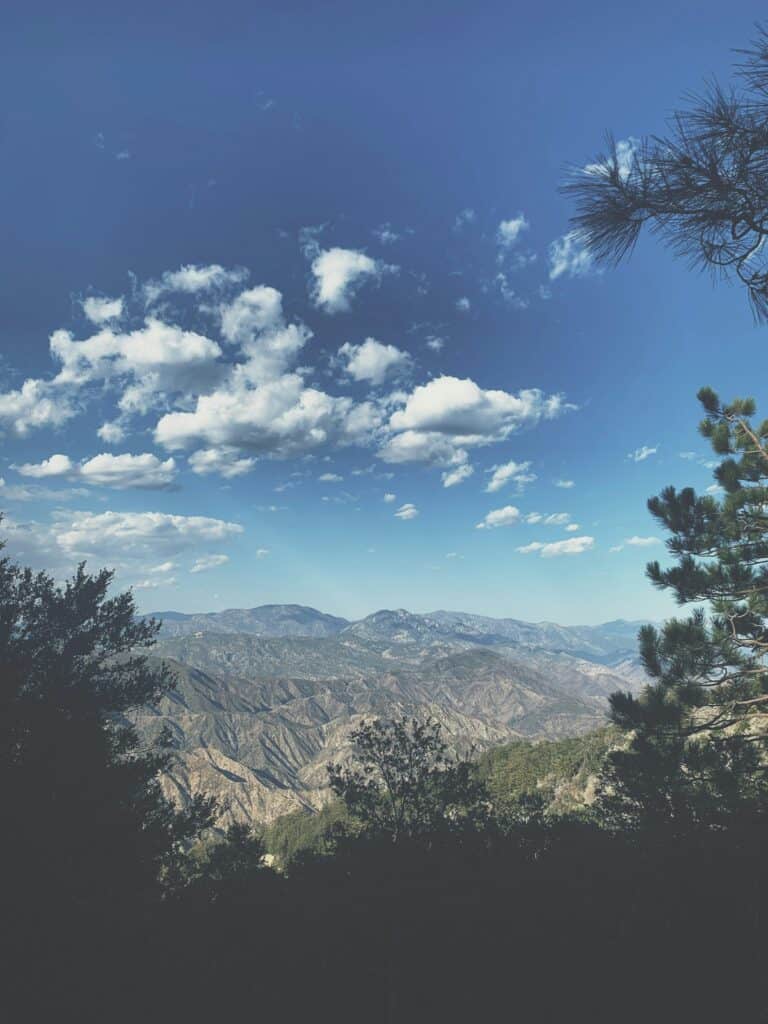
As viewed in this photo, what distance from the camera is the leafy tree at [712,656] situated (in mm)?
11609

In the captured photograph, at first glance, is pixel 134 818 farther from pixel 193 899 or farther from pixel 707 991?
pixel 707 991

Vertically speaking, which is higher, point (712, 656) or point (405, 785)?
Result: point (712, 656)

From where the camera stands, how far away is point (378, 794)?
61.0ft

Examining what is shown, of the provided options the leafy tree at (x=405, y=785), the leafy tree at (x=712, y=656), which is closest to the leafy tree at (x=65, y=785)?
the leafy tree at (x=405, y=785)

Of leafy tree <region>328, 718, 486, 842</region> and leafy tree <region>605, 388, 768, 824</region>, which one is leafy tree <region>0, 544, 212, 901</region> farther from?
leafy tree <region>605, 388, 768, 824</region>

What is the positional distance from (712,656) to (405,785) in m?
12.0

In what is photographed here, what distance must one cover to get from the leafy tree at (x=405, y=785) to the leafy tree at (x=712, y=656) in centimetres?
638

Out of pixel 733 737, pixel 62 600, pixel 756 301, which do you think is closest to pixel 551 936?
pixel 733 737

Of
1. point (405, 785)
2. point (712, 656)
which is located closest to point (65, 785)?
point (405, 785)

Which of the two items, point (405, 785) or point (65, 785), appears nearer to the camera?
point (65, 785)

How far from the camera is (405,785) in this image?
17.8m

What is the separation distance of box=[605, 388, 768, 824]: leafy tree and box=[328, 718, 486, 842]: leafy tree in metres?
6.38

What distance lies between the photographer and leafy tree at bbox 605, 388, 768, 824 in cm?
1161

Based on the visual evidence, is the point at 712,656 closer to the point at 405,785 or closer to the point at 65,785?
the point at 405,785
